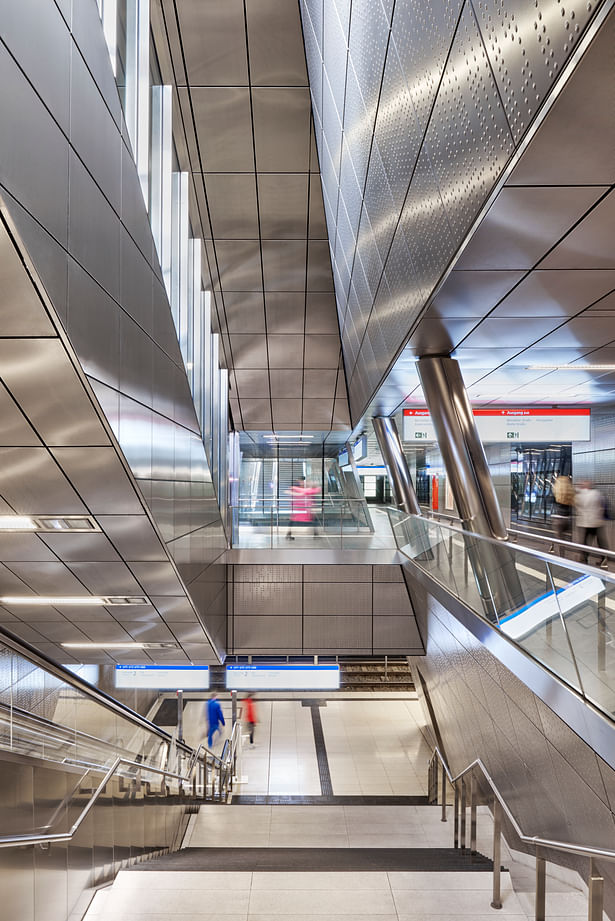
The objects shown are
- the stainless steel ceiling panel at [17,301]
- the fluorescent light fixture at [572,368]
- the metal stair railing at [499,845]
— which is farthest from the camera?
the fluorescent light fixture at [572,368]

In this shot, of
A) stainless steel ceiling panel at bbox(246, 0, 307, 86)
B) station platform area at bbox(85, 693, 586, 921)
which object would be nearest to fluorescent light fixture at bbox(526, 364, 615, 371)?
stainless steel ceiling panel at bbox(246, 0, 307, 86)

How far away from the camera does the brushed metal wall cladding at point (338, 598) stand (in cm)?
2031

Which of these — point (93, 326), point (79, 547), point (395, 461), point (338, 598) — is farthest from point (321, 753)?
point (93, 326)

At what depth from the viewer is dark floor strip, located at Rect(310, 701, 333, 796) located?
14430 millimetres

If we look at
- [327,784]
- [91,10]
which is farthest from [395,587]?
[91,10]

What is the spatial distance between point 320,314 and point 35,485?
10015 millimetres

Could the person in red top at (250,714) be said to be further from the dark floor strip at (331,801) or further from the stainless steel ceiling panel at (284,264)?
the stainless steel ceiling panel at (284,264)

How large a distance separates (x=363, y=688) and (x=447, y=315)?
16226 mm

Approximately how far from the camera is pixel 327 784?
14570mm

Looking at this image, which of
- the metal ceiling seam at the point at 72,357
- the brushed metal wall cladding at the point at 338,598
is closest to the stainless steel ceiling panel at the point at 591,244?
the metal ceiling seam at the point at 72,357

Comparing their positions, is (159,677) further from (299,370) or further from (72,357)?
(72,357)

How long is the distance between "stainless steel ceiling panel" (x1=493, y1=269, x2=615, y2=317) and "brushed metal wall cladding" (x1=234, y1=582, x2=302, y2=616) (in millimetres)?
15237

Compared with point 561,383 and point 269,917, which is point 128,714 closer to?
point 269,917

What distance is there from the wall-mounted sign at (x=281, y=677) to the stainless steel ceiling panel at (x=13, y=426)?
14.0m
